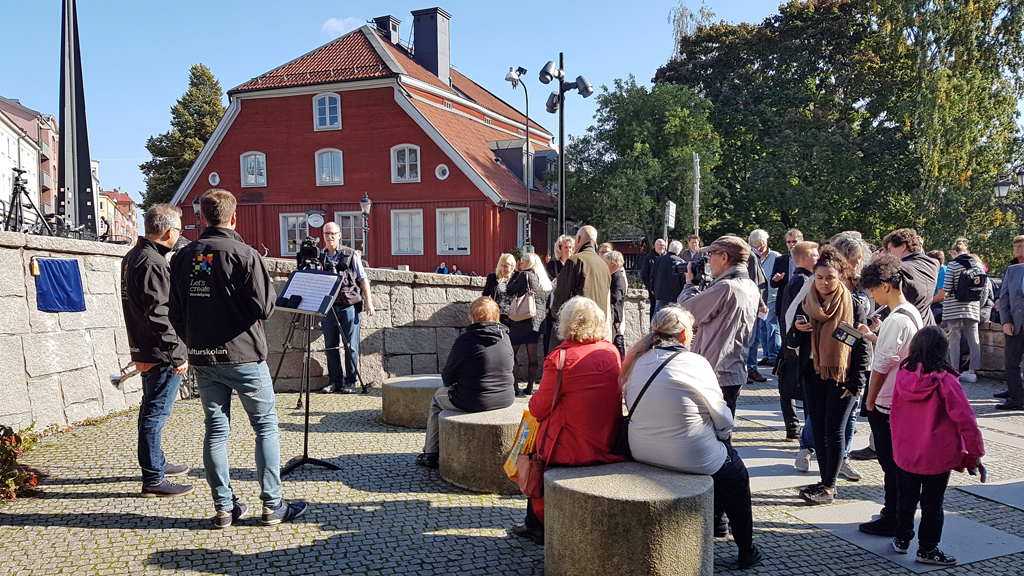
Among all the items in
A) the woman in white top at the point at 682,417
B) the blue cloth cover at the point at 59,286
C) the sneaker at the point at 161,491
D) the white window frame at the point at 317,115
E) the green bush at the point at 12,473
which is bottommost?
the sneaker at the point at 161,491

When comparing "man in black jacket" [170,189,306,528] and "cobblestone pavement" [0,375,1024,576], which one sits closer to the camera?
"cobblestone pavement" [0,375,1024,576]

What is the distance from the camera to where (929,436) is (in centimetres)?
364

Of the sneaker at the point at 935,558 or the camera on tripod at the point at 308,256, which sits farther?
the camera on tripod at the point at 308,256

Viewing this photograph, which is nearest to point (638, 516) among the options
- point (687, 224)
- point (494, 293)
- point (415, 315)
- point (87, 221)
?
point (494, 293)

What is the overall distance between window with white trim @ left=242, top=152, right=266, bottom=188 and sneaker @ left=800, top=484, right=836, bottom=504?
97.1 ft

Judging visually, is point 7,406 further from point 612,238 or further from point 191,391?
point 612,238

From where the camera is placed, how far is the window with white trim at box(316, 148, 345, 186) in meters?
30.0

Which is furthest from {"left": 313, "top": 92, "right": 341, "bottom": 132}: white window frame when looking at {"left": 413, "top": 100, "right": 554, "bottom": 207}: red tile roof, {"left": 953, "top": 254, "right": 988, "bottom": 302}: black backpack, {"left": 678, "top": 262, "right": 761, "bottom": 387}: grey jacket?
{"left": 678, "top": 262, "right": 761, "bottom": 387}: grey jacket

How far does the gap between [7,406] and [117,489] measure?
170cm

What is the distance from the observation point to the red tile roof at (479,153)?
28.3 metres

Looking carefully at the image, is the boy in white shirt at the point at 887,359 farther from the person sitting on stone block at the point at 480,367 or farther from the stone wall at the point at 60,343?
the stone wall at the point at 60,343

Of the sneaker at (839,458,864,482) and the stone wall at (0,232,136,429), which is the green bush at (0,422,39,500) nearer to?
the stone wall at (0,232,136,429)

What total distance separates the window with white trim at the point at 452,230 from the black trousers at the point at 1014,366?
21.9 metres

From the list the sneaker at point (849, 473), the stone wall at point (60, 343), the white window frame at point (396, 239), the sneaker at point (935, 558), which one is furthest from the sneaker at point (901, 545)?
the white window frame at point (396, 239)
